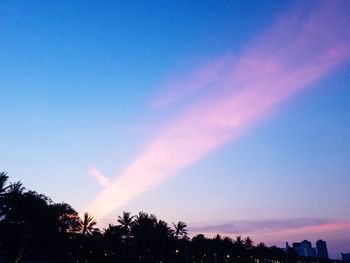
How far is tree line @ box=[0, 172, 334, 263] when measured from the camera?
56.5 m

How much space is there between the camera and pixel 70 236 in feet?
241

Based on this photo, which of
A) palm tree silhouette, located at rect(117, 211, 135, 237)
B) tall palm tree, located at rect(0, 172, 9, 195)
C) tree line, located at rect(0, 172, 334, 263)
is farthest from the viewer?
palm tree silhouette, located at rect(117, 211, 135, 237)

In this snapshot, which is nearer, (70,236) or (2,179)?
(2,179)

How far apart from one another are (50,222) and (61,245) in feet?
29.0

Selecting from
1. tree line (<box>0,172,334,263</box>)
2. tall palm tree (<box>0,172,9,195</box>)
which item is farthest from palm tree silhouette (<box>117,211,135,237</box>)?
tall palm tree (<box>0,172,9,195</box>)

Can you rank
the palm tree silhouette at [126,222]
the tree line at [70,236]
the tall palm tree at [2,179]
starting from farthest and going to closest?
the palm tree silhouette at [126,222]
the tree line at [70,236]
the tall palm tree at [2,179]

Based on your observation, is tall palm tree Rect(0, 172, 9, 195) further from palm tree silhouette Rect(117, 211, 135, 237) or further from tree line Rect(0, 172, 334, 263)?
palm tree silhouette Rect(117, 211, 135, 237)

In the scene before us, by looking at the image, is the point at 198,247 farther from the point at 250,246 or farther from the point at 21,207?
the point at 21,207

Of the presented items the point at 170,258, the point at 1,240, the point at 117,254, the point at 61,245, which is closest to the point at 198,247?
the point at 170,258

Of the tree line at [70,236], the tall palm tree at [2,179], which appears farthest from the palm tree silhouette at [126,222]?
the tall palm tree at [2,179]

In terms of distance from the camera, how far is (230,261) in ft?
536

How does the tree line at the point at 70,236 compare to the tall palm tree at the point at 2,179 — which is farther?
the tree line at the point at 70,236

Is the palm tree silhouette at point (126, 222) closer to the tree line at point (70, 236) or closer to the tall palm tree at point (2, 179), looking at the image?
the tree line at point (70, 236)

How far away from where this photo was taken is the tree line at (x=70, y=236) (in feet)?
185
